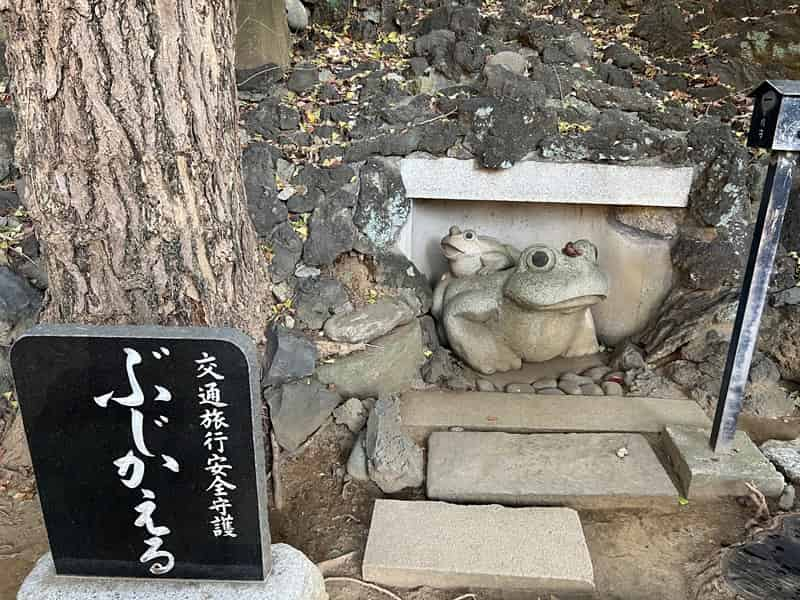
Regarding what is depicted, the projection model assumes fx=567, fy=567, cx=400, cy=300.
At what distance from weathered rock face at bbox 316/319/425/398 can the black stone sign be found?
1.51 metres

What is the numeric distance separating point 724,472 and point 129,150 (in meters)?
2.73

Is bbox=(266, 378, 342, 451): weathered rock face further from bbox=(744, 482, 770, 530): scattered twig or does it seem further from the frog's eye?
bbox=(744, 482, 770, 530): scattered twig

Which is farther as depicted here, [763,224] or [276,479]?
[276,479]

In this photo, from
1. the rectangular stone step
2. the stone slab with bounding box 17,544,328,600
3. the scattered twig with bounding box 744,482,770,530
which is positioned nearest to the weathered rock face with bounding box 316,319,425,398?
the rectangular stone step

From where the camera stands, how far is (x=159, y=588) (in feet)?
5.49

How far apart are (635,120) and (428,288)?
168 centimetres

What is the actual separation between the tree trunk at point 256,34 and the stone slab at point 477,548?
2731 millimetres

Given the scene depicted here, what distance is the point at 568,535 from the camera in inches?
89.9

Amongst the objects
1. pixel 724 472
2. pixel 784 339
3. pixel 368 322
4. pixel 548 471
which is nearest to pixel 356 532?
pixel 548 471

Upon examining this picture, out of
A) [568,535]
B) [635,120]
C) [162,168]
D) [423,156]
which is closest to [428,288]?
[423,156]

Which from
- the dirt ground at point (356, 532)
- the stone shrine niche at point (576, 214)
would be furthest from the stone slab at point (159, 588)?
the stone shrine niche at point (576, 214)

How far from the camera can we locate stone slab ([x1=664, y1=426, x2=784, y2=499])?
2.57 meters

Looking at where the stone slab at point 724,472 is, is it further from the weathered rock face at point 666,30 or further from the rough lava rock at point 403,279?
the weathered rock face at point 666,30

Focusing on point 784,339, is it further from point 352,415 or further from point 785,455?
point 352,415
